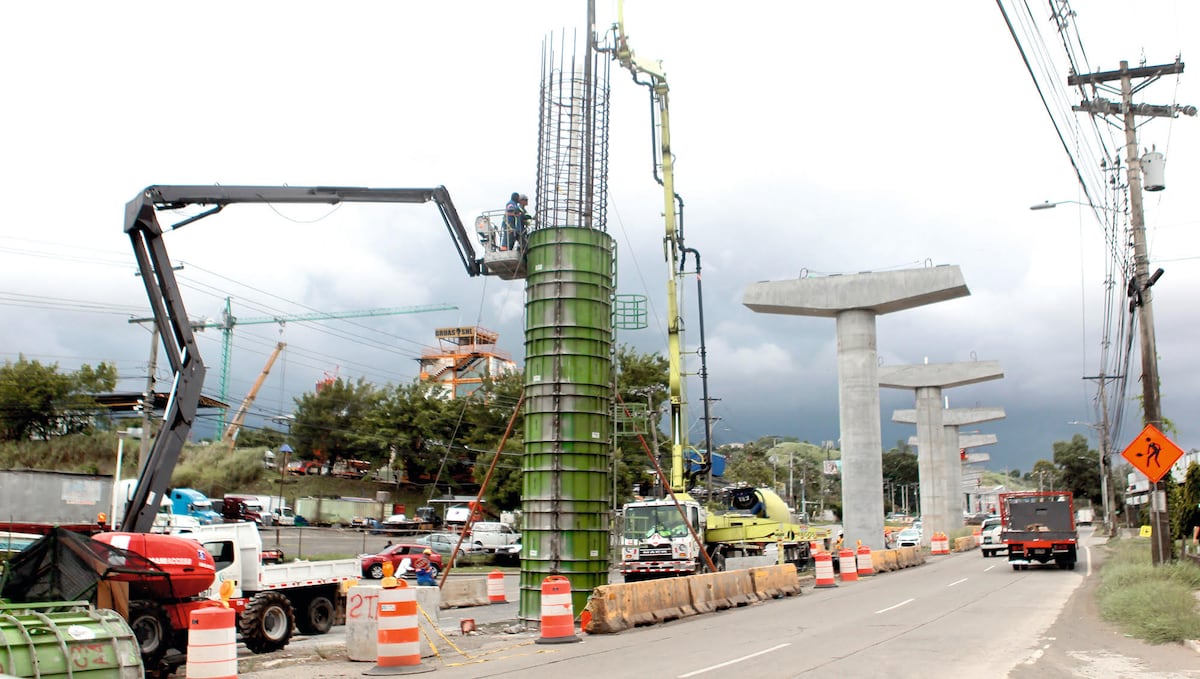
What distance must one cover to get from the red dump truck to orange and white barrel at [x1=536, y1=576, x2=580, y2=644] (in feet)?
79.0

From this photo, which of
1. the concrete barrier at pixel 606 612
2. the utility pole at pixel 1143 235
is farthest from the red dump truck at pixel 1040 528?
the concrete barrier at pixel 606 612

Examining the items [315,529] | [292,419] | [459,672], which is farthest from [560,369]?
[292,419]

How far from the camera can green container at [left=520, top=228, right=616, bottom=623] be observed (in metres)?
20.3

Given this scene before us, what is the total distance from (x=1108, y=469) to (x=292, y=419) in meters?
64.4

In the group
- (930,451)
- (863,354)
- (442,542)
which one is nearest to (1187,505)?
(863,354)

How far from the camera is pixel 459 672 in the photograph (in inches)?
509

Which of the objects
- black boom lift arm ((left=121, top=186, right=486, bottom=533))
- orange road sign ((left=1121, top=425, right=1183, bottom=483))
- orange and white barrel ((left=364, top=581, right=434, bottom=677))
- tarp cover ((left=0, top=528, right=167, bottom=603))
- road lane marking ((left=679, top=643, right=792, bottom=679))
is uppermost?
black boom lift arm ((left=121, top=186, right=486, bottom=533))

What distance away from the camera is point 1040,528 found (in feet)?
113

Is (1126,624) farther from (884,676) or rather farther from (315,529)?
(315,529)

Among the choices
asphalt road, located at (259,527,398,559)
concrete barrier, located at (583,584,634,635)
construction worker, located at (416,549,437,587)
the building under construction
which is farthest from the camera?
the building under construction

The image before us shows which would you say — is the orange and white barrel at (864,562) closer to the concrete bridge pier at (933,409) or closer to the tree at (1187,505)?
the tree at (1187,505)

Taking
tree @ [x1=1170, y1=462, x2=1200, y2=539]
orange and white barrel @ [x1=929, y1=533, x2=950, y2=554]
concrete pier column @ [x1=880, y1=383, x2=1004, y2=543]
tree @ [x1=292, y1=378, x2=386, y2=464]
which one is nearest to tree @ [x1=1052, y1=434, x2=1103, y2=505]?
concrete pier column @ [x1=880, y1=383, x2=1004, y2=543]

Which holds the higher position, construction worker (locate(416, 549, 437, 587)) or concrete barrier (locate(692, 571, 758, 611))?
construction worker (locate(416, 549, 437, 587))

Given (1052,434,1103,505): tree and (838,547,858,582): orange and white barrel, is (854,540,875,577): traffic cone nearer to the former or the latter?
(838,547,858,582): orange and white barrel
